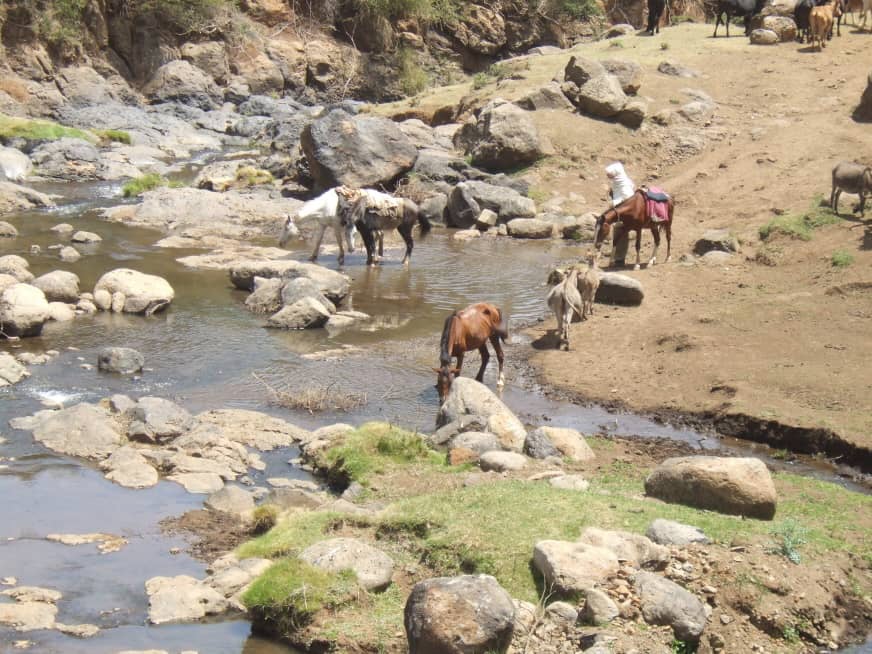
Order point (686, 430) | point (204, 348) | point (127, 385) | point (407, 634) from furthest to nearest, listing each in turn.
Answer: point (204, 348) → point (127, 385) → point (686, 430) → point (407, 634)

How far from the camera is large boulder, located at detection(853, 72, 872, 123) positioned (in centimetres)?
2584

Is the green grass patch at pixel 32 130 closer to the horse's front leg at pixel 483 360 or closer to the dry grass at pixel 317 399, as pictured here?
the dry grass at pixel 317 399

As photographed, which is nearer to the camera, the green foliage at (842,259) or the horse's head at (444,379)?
the horse's head at (444,379)

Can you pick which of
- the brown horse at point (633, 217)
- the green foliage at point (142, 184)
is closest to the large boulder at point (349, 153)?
the green foliage at point (142, 184)

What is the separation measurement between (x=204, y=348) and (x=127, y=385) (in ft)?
6.06

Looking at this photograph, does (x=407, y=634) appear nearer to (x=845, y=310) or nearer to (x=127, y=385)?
(x=127, y=385)

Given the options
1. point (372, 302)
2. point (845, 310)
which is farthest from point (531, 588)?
point (372, 302)

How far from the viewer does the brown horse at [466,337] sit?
12.3 metres

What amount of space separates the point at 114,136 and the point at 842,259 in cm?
2411

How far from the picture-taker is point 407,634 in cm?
645

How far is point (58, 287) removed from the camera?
53.2 feet

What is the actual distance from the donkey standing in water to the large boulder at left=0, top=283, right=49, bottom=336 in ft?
21.8

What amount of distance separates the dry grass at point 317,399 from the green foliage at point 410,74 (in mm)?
33832

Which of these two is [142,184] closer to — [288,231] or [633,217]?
[288,231]
